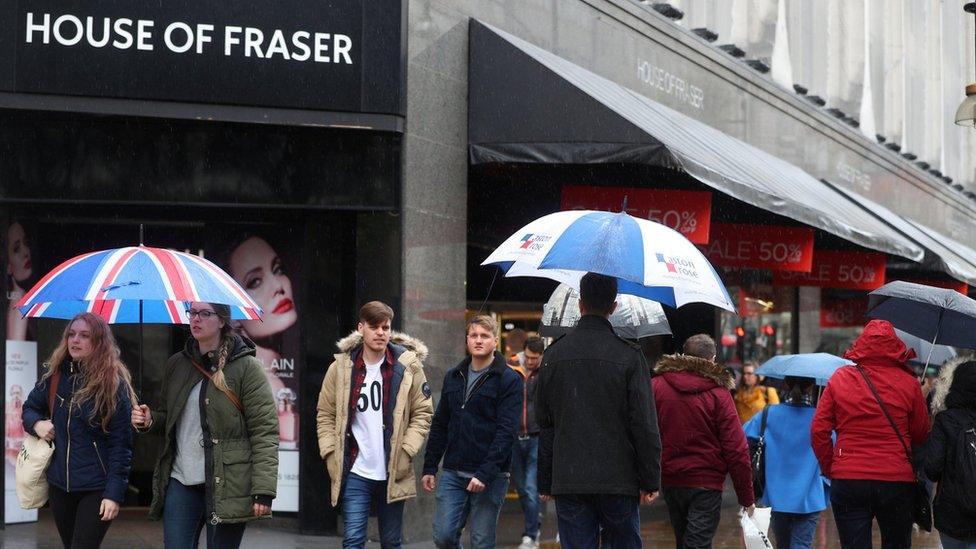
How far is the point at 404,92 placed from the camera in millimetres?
11359

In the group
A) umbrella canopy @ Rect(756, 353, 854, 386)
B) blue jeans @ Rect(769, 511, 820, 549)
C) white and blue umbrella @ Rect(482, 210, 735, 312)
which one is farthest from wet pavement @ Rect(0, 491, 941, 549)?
white and blue umbrella @ Rect(482, 210, 735, 312)

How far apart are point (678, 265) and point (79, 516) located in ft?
10.5

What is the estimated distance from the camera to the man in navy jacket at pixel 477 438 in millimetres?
8445

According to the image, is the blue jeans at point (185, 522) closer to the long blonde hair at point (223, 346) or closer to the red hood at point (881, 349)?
the long blonde hair at point (223, 346)

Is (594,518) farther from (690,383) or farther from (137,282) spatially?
(137,282)

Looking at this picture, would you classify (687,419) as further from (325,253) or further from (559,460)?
(325,253)

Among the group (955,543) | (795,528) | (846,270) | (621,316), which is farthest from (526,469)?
(846,270)

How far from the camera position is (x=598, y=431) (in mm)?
6551

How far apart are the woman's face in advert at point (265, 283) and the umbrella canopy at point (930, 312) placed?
502 cm

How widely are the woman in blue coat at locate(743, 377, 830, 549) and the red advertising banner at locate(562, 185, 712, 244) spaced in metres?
4.10

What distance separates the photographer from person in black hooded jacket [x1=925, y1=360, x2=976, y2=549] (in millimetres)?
7527

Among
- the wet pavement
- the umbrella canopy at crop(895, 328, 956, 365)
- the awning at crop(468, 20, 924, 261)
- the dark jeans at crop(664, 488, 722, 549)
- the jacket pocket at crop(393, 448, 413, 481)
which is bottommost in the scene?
the wet pavement

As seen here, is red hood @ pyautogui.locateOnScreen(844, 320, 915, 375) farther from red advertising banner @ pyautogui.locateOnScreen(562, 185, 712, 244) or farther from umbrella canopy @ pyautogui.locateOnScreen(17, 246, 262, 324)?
red advertising banner @ pyautogui.locateOnScreen(562, 185, 712, 244)

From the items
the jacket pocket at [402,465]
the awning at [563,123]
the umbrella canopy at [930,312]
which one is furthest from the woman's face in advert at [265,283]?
the umbrella canopy at [930,312]
